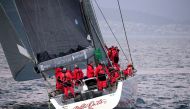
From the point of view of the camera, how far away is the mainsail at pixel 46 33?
16.7 metres

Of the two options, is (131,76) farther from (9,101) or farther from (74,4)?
(9,101)

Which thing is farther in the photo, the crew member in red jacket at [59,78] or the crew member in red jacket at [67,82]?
the crew member in red jacket at [59,78]

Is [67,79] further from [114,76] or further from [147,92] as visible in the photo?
[147,92]

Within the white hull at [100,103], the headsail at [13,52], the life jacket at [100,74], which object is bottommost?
the white hull at [100,103]

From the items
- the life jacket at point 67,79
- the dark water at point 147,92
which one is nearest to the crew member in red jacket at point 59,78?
the life jacket at point 67,79

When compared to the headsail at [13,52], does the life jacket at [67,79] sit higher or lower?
lower

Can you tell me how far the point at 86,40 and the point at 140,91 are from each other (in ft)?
22.7

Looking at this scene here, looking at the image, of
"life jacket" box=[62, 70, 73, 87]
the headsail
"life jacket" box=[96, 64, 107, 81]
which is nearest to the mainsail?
the headsail

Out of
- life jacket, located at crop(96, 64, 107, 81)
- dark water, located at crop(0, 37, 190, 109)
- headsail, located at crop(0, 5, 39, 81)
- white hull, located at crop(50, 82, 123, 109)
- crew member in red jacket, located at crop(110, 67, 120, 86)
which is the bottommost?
dark water, located at crop(0, 37, 190, 109)

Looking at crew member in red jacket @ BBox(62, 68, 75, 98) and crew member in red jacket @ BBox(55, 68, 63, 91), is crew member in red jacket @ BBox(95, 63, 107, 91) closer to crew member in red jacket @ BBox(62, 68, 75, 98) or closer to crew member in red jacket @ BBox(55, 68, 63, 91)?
crew member in red jacket @ BBox(62, 68, 75, 98)

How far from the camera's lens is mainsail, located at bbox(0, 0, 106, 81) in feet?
54.8

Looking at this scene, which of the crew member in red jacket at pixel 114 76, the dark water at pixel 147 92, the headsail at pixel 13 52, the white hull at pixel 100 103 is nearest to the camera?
the white hull at pixel 100 103

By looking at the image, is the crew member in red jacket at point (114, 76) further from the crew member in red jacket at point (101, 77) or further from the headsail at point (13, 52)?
the headsail at point (13, 52)

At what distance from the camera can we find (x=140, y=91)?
75.6 ft
